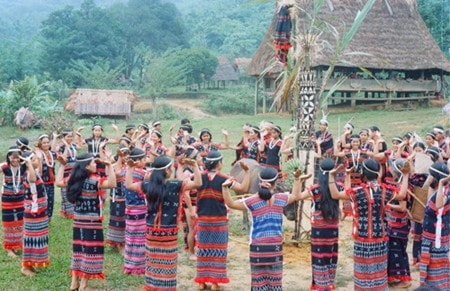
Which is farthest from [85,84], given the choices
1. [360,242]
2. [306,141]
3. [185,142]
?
[360,242]

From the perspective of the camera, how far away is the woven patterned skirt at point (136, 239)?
7328mm

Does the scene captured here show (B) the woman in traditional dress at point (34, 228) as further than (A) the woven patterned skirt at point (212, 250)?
Yes

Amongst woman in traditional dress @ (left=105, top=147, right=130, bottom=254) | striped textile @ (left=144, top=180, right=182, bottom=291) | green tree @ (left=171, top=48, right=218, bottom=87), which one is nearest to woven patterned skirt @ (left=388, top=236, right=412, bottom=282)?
striped textile @ (left=144, top=180, right=182, bottom=291)

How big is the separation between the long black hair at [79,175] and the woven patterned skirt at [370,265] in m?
2.97

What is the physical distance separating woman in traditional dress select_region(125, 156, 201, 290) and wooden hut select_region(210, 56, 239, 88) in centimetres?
3246

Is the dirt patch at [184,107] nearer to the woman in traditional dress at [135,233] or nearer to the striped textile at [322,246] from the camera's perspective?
the woman in traditional dress at [135,233]

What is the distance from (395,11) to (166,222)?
2227 centimetres

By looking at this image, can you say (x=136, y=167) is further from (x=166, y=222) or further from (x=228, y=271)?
(x=228, y=271)

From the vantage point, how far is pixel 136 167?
22.5ft

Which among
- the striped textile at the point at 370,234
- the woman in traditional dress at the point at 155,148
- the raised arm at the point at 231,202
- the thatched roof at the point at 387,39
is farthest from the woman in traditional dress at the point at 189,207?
the thatched roof at the point at 387,39

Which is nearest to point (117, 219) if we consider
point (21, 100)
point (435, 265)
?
point (435, 265)

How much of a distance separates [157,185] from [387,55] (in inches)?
782

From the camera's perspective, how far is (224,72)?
38.9 meters

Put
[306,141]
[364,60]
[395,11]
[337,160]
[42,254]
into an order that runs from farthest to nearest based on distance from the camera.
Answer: [395,11] < [364,60] < [337,160] < [306,141] < [42,254]
